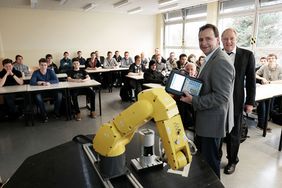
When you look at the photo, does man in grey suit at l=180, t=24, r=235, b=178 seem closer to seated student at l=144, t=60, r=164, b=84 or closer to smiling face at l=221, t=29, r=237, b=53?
smiling face at l=221, t=29, r=237, b=53

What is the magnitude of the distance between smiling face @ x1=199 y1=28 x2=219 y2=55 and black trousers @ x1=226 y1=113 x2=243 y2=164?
110 cm

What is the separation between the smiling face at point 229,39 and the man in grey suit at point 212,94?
2.30 ft

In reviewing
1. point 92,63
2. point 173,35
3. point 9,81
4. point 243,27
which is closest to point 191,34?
point 173,35

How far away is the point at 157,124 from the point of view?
0.83 meters

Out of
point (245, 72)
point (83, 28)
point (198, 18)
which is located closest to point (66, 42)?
point (83, 28)

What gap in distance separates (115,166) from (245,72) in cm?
190

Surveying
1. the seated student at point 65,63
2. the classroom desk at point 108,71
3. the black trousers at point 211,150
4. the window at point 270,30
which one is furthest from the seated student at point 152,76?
the seated student at point 65,63

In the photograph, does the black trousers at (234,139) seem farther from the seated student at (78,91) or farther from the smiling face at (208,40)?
the seated student at (78,91)

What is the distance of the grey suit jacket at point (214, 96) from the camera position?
1.46m

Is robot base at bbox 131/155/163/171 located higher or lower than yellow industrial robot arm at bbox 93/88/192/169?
lower

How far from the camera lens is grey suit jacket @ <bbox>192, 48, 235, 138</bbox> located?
1459mm

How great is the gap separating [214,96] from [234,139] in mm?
1218

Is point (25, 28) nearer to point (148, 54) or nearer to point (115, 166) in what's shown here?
point (148, 54)

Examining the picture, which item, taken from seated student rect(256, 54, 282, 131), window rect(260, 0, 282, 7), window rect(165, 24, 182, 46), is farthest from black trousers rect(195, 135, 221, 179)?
window rect(165, 24, 182, 46)
